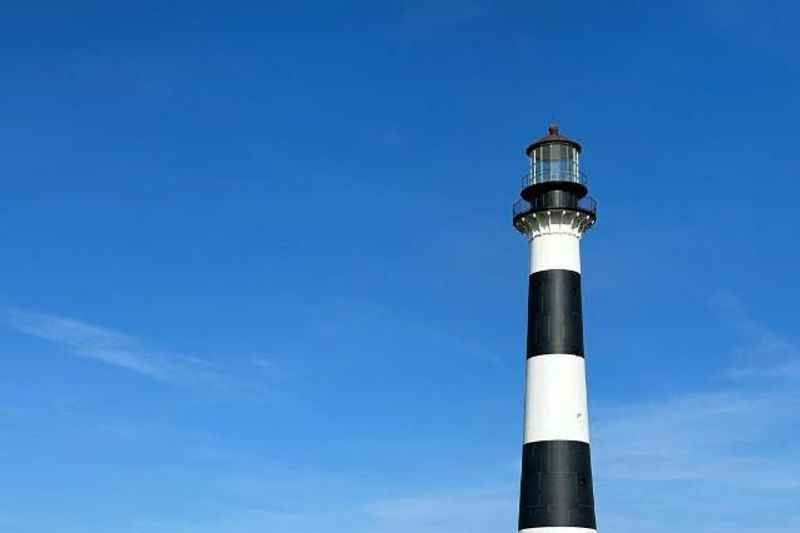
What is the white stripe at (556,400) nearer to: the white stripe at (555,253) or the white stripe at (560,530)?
the white stripe at (560,530)

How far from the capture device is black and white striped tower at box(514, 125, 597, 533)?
4556 centimetres

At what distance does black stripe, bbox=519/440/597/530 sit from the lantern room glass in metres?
10.0

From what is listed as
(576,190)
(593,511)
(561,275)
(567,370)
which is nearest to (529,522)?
(593,511)

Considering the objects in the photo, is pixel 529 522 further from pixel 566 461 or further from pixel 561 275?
pixel 561 275

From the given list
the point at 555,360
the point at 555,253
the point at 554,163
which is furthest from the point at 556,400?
the point at 554,163

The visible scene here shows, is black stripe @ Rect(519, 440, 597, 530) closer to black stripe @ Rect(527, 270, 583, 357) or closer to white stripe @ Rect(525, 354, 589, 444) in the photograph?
white stripe @ Rect(525, 354, 589, 444)

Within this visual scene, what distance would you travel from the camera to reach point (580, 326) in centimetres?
4759

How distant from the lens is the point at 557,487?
149 feet

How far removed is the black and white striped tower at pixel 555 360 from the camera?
45.6 metres

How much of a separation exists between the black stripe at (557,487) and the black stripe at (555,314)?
11.5 feet

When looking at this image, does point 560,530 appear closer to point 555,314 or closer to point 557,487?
point 557,487

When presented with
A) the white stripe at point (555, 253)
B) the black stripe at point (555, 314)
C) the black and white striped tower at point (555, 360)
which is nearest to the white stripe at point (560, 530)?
the black and white striped tower at point (555, 360)

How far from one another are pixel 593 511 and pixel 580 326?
21.8 ft

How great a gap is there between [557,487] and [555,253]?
851 cm
